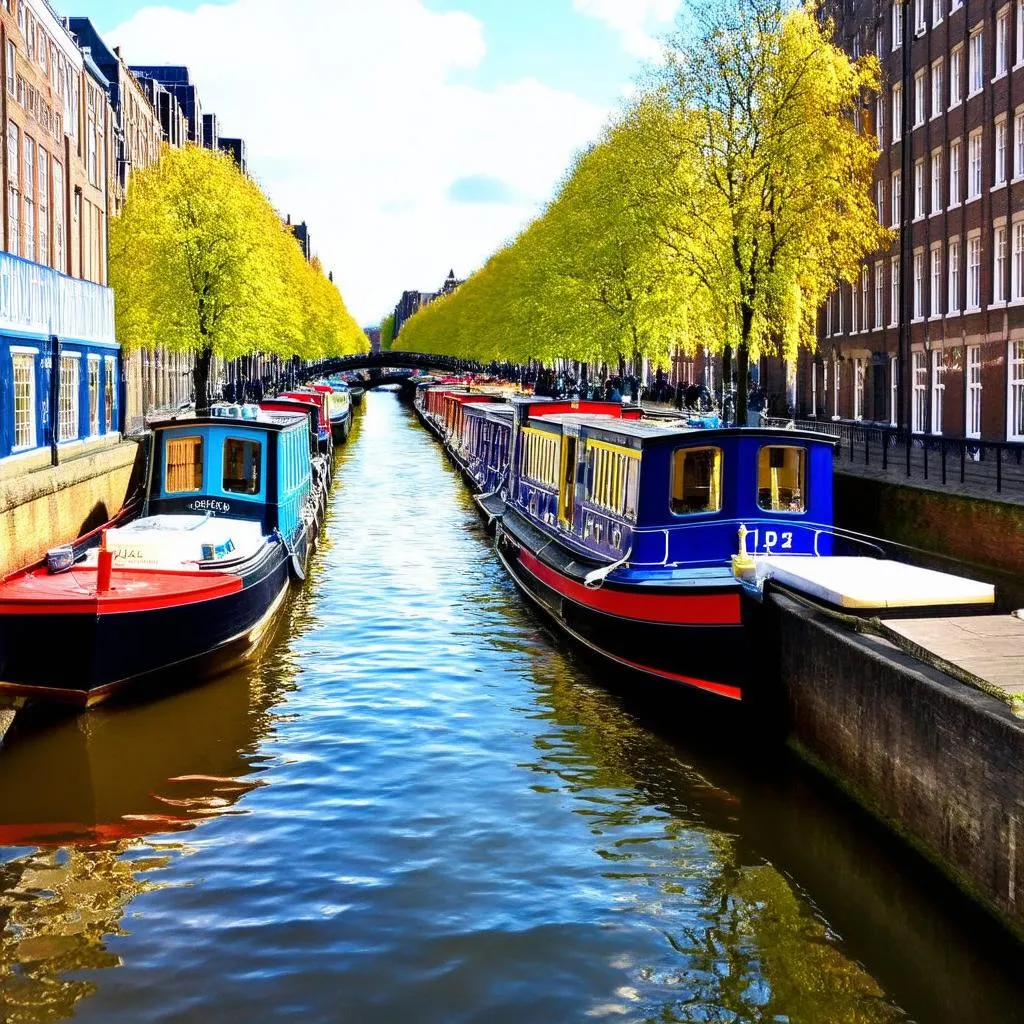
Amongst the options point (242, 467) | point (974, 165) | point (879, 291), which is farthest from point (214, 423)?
point (879, 291)

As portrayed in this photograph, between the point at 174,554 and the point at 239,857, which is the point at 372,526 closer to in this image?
the point at 174,554

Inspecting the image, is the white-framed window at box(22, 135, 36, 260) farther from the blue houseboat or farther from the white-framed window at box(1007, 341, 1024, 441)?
the white-framed window at box(1007, 341, 1024, 441)

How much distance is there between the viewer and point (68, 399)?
2980 centimetres

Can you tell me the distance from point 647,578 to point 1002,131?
999 inches

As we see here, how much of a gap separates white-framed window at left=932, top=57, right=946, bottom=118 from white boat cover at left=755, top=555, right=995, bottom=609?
98.5 feet

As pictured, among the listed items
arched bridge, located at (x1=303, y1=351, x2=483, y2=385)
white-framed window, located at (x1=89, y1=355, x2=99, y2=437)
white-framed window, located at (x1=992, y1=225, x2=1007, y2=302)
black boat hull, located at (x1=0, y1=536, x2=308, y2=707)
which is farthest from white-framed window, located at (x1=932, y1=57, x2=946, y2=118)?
arched bridge, located at (x1=303, y1=351, x2=483, y2=385)

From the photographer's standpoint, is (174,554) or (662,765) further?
(174,554)

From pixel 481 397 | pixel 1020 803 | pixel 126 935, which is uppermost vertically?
pixel 481 397

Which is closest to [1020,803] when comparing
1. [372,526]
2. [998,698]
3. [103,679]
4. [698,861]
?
[998,698]

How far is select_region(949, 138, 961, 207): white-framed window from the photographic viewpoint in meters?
40.1

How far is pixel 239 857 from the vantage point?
11797 millimetres

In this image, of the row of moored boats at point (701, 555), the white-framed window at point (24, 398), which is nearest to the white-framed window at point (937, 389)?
the row of moored boats at point (701, 555)

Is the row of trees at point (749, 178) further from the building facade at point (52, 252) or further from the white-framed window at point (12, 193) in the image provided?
the white-framed window at point (12, 193)

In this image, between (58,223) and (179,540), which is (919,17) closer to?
(58,223)
